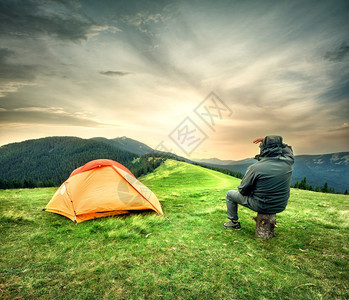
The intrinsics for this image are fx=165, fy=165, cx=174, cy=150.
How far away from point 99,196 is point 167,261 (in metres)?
4.13

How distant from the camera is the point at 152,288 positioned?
9.75 ft

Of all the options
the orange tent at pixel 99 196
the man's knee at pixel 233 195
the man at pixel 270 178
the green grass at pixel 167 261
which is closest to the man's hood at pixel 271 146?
the man at pixel 270 178

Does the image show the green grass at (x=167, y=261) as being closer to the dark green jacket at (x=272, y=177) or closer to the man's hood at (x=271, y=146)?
the dark green jacket at (x=272, y=177)

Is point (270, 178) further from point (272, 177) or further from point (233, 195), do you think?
point (233, 195)

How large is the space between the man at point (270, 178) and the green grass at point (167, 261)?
44.3 inches

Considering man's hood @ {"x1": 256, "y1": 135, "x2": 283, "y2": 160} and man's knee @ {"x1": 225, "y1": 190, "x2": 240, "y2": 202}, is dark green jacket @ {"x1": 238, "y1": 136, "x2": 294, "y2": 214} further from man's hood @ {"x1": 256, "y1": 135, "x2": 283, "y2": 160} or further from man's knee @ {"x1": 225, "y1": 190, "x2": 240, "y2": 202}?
man's knee @ {"x1": 225, "y1": 190, "x2": 240, "y2": 202}

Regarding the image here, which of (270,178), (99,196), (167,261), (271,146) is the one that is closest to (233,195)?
(270,178)

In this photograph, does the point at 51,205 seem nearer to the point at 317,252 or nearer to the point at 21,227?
the point at 21,227

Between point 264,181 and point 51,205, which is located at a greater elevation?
point 264,181

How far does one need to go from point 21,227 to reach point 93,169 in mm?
2921

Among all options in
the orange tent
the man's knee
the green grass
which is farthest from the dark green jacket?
the orange tent

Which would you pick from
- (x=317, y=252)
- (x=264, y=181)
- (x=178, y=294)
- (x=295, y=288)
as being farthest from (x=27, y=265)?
(x=317, y=252)

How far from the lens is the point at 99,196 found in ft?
21.9

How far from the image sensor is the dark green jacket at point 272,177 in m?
4.48
